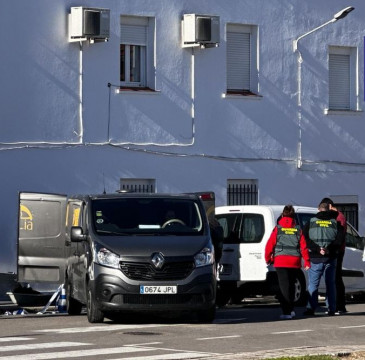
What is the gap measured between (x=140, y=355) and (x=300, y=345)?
2301 millimetres

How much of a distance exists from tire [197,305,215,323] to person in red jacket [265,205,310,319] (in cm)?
173

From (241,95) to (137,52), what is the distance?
267 centimetres

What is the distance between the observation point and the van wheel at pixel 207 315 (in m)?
20.0

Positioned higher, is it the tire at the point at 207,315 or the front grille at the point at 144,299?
the front grille at the point at 144,299

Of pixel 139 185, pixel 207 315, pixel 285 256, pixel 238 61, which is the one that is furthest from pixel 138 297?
pixel 238 61

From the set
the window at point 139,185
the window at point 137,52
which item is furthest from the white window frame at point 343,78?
the window at point 139,185

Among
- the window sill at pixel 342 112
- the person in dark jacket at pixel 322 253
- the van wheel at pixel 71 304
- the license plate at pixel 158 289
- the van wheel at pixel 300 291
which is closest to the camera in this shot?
the license plate at pixel 158 289

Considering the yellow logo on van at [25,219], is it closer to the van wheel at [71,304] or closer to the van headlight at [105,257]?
the van wheel at [71,304]

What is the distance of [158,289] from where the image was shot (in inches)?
773

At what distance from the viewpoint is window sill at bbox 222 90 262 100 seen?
30.2 metres

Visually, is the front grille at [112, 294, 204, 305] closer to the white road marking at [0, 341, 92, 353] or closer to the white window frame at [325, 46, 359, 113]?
the white road marking at [0, 341, 92, 353]

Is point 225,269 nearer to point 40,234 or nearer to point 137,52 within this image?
point 40,234

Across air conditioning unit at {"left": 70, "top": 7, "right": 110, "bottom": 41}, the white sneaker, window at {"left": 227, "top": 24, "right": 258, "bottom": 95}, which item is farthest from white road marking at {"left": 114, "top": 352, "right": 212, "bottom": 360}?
window at {"left": 227, "top": 24, "right": 258, "bottom": 95}

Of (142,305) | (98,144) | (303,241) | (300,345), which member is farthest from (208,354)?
(98,144)
